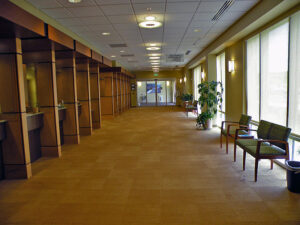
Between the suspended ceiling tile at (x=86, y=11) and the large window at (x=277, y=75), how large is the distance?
396cm

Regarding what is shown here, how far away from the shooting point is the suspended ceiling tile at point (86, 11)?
4.99 m

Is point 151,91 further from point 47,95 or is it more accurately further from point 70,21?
point 47,95

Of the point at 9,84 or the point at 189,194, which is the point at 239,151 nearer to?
the point at 189,194

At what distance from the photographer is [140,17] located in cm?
574

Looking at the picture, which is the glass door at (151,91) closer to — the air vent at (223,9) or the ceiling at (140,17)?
the ceiling at (140,17)

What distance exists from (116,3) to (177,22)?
7.15ft

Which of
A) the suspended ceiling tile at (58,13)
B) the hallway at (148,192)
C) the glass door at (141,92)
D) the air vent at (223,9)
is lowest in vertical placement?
the hallway at (148,192)

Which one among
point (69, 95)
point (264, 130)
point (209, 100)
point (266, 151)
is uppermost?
Answer: point (69, 95)

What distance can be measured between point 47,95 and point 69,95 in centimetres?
142

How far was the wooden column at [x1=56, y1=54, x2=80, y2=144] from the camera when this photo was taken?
277 inches

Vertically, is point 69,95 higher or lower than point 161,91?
lower

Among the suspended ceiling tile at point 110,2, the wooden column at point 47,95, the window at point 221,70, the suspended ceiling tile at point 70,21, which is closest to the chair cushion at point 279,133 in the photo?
the suspended ceiling tile at point 110,2

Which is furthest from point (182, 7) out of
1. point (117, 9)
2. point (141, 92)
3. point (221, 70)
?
point (141, 92)

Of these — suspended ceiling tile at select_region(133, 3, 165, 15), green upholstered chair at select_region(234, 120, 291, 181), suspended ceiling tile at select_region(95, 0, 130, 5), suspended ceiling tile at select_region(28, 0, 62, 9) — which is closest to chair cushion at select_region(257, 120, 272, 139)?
green upholstered chair at select_region(234, 120, 291, 181)
